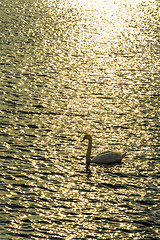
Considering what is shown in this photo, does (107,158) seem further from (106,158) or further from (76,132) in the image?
(76,132)

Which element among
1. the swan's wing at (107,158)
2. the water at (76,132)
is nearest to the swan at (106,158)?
the swan's wing at (107,158)

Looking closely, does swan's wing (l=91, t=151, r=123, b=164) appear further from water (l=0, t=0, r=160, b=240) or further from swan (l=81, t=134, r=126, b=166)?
water (l=0, t=0, r=160, b=240)

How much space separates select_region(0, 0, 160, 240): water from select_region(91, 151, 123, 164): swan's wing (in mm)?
482

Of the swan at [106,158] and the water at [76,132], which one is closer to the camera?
the water at [76,132]

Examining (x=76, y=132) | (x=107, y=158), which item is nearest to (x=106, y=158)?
(x=107, y=158)

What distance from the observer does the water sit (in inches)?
974

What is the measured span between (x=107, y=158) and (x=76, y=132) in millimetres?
6186

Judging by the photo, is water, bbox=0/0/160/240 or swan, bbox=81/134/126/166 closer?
water, bbox=0/0/160/240

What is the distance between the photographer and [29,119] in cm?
3888

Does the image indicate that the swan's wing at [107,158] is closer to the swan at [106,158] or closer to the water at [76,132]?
the swan at [106,158]

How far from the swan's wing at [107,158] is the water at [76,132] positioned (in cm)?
48

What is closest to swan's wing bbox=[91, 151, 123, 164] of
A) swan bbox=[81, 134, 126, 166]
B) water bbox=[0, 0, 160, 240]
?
swan bbox=[81, 134, 126, 166]

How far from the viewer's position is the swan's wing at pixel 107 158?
1232 inches

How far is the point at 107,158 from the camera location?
103 feet
